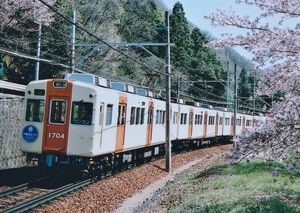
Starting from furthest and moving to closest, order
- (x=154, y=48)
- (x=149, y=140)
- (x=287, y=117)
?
(x=154, y=48), (x=149, y=140), (x=287, y=117)

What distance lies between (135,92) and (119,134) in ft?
9.29

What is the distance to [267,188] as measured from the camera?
13.6 meters

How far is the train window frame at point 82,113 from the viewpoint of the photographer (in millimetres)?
14953

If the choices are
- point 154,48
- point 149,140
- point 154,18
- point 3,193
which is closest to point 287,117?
point 3,193

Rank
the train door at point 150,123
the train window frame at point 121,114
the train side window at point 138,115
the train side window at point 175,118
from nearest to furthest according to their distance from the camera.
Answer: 1. the train window frame at point 121,114
2. the train side window at point 138,115
3. the train door at point 150,123
4. the train side window at point 175,118

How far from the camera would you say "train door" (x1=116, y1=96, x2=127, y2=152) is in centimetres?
1748

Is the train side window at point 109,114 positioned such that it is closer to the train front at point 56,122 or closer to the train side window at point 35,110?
the train front at point 56,122

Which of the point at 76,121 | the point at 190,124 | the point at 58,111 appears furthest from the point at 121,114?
the point at 190,124

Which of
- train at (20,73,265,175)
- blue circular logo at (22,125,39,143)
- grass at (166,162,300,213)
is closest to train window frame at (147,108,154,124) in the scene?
train at (20,73,265,175)

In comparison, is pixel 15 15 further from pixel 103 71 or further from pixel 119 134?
pixel 103 71

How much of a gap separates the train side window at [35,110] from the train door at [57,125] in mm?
244

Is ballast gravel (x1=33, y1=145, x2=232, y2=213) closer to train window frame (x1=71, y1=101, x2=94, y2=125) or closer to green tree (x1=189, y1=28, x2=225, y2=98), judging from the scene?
train window frame (x1=71, y1=101, x2=94, y2=125)

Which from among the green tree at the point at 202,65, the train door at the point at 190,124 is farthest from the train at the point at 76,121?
the green tree at the point at 202,65

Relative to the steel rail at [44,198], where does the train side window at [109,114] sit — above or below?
above
